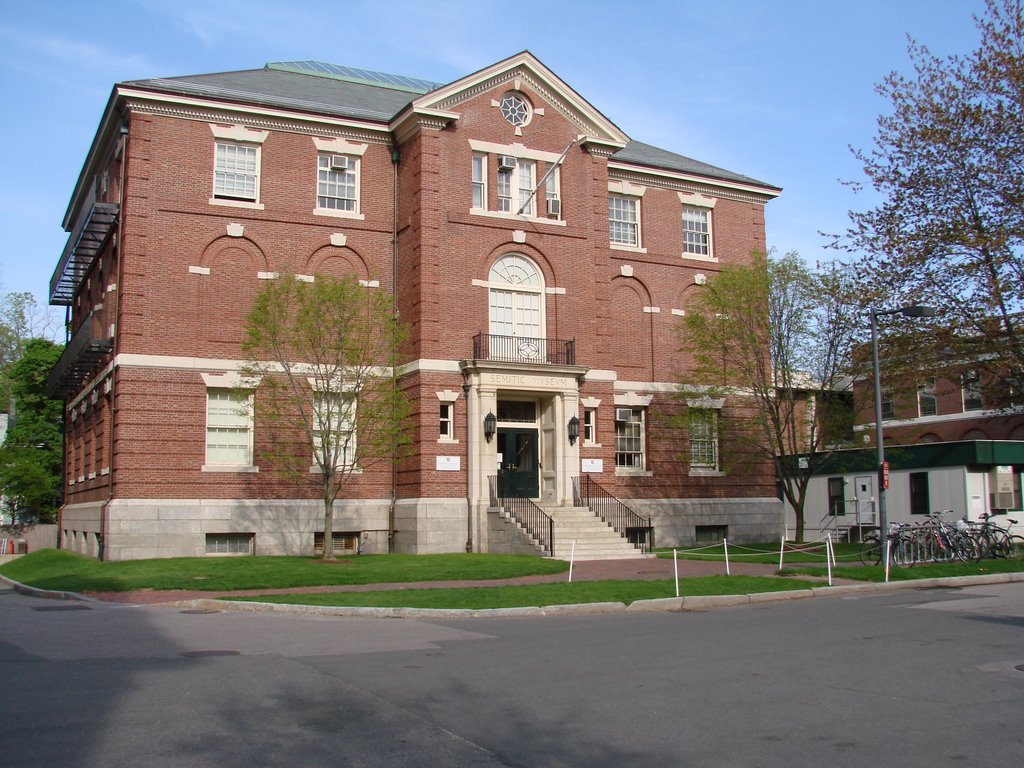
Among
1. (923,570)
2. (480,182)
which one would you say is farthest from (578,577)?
(480,182)

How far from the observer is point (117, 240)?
92.3ft

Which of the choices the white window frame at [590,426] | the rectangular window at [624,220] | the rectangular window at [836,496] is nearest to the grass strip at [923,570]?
the white window frame at [590,426]

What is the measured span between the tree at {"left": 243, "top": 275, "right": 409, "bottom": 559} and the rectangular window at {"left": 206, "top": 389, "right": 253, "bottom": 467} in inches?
30.4

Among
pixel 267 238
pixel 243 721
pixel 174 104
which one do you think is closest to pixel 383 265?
pixel 267 238

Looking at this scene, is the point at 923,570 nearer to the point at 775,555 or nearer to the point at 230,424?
the point at 775,555

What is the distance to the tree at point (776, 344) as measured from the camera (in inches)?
1188

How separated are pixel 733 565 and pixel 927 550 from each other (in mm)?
4624

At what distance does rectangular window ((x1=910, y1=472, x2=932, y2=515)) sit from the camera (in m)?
34.3

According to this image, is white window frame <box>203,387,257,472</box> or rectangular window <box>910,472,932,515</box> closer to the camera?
white window frame <box>203,387,257,472</box>

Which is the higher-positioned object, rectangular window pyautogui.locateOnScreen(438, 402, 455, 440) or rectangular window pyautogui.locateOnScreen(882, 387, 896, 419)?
rectangular window pyautogui.locateOnScreen(882, 387, 896, 419)

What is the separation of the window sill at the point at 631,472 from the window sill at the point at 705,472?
186cm

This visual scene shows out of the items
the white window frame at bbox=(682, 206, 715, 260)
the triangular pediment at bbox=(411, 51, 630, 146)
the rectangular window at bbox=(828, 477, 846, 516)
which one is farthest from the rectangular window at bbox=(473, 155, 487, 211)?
the rectangular window at bbox=(828, 477, 846, 516)

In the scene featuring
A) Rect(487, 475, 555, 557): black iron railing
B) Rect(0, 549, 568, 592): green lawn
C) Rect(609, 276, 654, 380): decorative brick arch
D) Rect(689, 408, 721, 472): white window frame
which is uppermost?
Rect(609, 276, 654, 380): decorative brick arch

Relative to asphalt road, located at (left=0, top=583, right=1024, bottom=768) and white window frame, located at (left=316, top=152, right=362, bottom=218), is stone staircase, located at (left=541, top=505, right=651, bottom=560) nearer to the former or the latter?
white window frame, located at (left=316, top=152, right=362, bottom=218)
